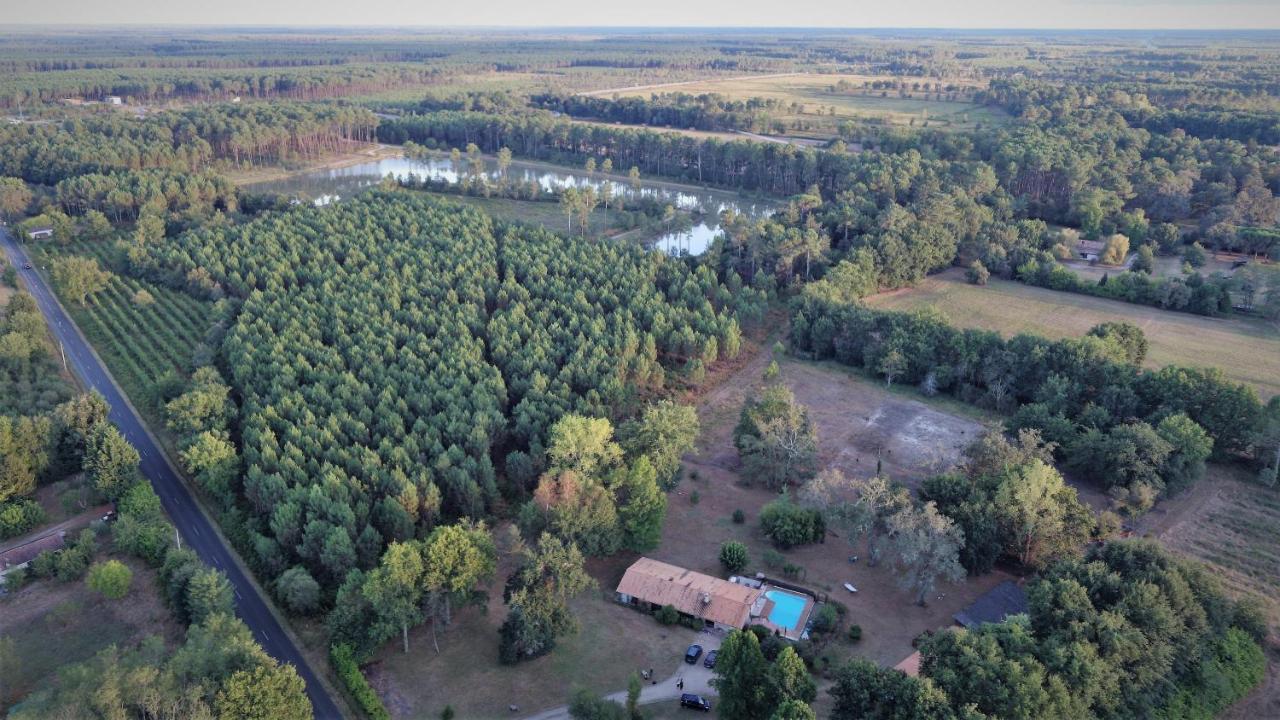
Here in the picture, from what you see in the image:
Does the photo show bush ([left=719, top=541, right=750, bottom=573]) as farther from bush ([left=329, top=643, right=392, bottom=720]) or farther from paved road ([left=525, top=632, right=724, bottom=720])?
bush ([left=329, top=643, right=392, bottom=720])

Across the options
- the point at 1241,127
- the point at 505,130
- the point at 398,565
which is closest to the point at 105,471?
the point at 398,565

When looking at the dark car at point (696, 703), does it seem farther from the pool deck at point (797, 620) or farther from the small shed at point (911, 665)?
the small shed at point (911, 665)

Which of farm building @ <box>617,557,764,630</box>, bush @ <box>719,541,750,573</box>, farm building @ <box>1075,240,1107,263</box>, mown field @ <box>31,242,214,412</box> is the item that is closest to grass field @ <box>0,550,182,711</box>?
mown field @ <box>31,242,214,412</box>

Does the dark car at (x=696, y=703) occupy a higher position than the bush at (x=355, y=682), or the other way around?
the bush at (x=355, y=682)

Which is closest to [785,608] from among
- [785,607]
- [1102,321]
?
[785,607]

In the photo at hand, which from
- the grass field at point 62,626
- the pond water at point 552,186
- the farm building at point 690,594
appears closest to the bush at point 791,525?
the farm building at point 690,594

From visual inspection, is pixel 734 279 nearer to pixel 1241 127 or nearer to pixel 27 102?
pixel 1241 127
